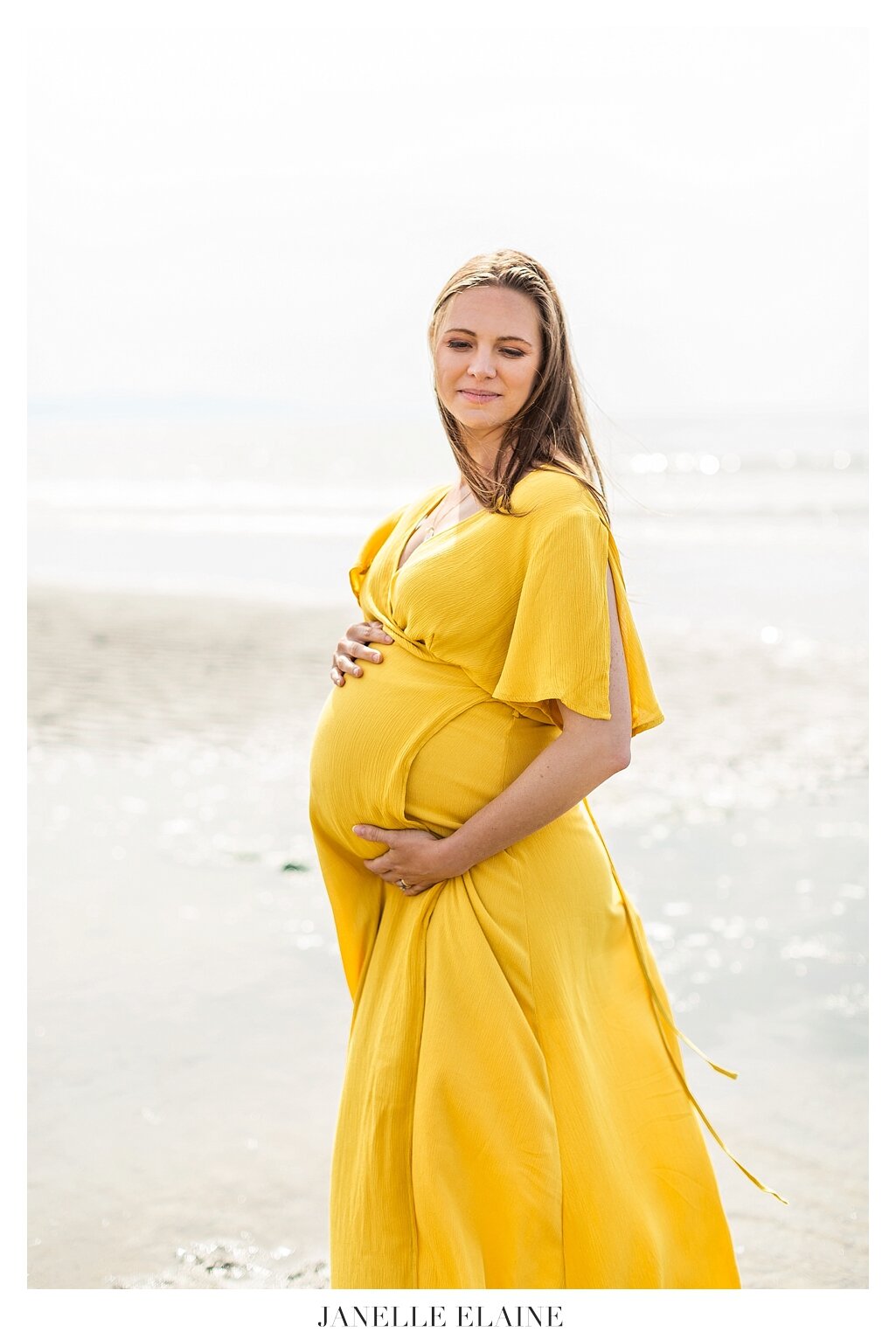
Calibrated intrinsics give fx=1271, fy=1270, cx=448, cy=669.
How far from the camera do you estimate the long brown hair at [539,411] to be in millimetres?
2293

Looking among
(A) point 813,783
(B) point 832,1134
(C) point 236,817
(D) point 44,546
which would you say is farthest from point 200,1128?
(D) point 44,546

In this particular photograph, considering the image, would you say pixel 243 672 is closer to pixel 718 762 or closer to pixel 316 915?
pixel 718 762

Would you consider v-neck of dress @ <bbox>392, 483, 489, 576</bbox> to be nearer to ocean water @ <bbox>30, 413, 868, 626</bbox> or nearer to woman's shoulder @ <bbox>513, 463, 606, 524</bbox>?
woman's shoulder @ <bbox>513, 463, 606, 524</bbox>

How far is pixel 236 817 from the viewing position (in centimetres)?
619

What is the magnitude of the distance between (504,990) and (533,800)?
0.35 metres

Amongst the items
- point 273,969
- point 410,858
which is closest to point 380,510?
point 273,969

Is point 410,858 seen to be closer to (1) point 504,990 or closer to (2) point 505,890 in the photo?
(2) point 505,890

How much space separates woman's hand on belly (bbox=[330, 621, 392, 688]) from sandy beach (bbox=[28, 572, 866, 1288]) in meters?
1.56

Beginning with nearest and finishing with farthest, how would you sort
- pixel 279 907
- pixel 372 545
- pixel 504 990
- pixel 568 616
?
1. pixel 568 616
2. pixel 504 990
3. pixel 372 545
4. pixel 279 907

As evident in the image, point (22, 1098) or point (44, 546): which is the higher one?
point (44, 546)

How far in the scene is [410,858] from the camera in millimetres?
2316

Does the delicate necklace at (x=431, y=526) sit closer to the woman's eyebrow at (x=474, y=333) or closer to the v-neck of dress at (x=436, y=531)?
the v-neck of dress at (x=436, y=531)

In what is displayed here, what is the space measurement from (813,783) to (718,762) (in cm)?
59
